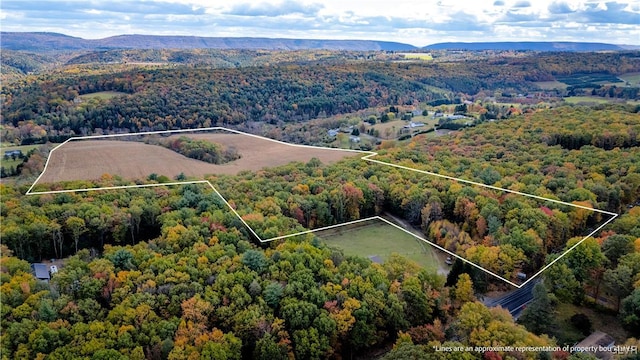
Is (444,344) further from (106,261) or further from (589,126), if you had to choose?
(589,126)

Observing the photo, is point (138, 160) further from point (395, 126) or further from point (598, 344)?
point (395, 126)

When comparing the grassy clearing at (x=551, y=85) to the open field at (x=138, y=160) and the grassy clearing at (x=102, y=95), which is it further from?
the open field at (x=138, y=160)

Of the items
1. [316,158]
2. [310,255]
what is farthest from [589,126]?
[310,255]

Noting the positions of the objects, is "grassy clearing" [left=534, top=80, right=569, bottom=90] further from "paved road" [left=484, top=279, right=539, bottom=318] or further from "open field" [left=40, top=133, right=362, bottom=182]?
"open field" [left=40, top=133, right=362, bottom=182]

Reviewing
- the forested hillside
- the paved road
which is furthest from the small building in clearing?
the forested hillside

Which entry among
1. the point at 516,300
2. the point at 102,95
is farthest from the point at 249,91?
the point at 516,300
